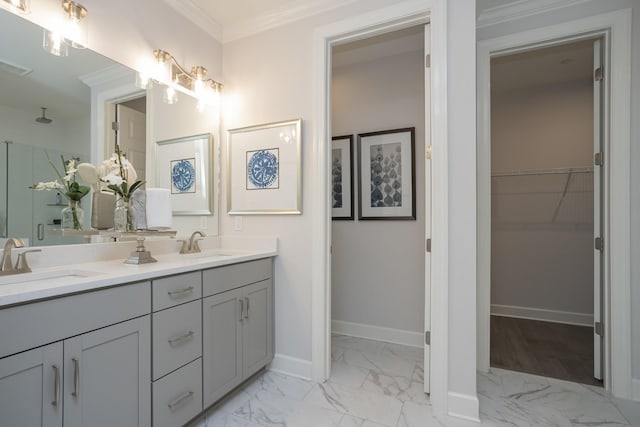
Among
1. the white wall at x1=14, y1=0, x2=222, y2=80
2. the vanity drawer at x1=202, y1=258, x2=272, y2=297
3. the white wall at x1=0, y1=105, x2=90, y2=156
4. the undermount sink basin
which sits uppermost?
the white wall at x1=14, y1=0, x2=222, y2=80

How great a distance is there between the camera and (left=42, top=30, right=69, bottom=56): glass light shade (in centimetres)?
144

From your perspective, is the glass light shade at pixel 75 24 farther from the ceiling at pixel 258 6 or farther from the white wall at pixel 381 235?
the white wall at pixel 381 235

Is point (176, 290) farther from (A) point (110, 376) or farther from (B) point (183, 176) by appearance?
(B) point (183, 176)

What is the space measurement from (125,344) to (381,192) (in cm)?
222

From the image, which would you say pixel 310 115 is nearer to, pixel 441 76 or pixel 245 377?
pixel 441 76

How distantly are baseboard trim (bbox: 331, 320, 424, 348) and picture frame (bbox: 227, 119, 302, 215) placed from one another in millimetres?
1436

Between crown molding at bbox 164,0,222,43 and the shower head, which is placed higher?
crown molding at bbox 164,0,222,43

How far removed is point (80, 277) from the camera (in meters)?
1.30

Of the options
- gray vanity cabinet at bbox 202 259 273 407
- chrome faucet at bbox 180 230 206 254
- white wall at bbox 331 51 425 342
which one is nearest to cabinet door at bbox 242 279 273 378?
gray vanity cabinet at bbox 202 259 273 407

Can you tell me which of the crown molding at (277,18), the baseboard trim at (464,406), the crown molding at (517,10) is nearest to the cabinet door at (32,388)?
the baseboard trim at (464,406)

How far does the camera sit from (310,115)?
2.10 m

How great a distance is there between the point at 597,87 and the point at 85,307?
3.17 m


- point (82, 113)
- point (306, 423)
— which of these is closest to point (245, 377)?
point (306, 423)

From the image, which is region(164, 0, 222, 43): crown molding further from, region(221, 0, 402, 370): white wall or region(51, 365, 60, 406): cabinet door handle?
region(51, 365, 60, 406): cabinet door handle
